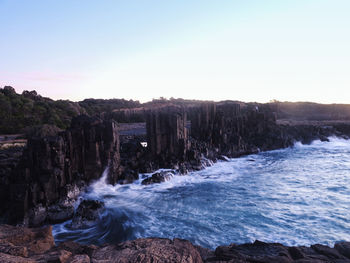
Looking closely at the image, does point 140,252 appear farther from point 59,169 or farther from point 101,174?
point 101,174

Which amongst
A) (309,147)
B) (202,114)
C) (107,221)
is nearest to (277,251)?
(107,221)

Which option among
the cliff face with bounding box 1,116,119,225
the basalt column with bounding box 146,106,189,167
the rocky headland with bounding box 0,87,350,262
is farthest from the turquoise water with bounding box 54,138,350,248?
the basalt column with bounding box 146,106,189,167

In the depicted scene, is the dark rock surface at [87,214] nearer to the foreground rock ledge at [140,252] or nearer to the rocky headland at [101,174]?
the rocky headland at [101,174]

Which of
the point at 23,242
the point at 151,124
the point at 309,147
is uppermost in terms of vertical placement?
the point at 151,124

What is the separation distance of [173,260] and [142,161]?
14683 millimetres

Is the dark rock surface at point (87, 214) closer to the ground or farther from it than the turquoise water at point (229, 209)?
farther from it

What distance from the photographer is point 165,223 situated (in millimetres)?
10008

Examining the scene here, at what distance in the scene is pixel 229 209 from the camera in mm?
11180

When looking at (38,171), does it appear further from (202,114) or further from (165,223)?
(202,114)

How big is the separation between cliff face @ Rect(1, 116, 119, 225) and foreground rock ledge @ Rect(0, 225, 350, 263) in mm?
5016

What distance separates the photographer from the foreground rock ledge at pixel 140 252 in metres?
3.97

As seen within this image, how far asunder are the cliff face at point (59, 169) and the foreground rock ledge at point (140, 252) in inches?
197

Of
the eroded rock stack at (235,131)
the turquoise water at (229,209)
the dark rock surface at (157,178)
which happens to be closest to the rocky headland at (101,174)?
the dark rock surface at (157,178)

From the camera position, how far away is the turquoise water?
8820mm
